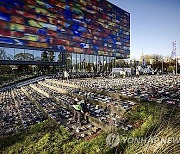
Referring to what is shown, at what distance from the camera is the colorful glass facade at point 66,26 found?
4394 centimetres

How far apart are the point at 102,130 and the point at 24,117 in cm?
548

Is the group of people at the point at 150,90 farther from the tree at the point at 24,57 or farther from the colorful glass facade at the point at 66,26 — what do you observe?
the colorful glass facade at the point at 66,26

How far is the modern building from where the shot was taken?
43.2m

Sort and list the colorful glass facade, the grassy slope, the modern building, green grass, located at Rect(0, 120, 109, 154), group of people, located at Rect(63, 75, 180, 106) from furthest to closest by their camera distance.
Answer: the colorful glass facade
the modern building
group of people, located at Rect(63, 75, 180, 106)
green grass, located at Rect(0, 120, 109, 154)
the grassy slope

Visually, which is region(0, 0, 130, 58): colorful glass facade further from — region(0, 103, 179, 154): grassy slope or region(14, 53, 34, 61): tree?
region(0, 103, 179, 154): grassy slope

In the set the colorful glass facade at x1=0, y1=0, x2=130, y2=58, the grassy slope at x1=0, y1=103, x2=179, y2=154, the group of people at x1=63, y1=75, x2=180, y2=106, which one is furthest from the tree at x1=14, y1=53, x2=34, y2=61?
the grassy slope at x1=0, y1=103, x2=179, y2=154

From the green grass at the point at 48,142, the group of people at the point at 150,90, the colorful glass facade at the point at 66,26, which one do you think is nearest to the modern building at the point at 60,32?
the colorful glass facade at the point at 66,26

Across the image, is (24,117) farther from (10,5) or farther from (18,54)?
(10,5)

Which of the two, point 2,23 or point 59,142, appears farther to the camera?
point 2,23

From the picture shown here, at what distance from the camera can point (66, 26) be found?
56875 millimetres

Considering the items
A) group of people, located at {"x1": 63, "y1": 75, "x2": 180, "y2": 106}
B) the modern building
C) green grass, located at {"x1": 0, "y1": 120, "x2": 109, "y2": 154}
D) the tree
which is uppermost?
the modern building

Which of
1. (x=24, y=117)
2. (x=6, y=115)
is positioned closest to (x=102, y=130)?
(x=24, y=117)

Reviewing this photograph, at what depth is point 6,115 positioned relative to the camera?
11.3m

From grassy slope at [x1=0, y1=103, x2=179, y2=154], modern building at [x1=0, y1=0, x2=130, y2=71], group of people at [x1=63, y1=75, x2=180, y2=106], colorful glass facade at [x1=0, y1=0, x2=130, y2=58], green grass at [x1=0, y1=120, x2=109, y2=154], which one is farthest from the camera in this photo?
colorful glass facade at [x1=0, y1=0, x2=130, y2=58]
